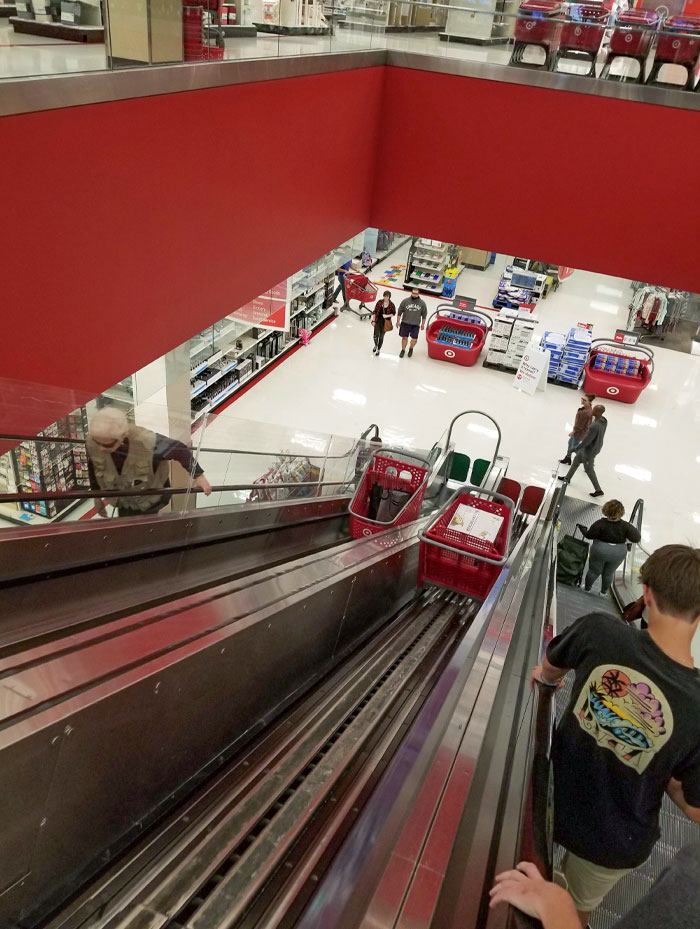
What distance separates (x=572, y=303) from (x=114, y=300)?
1824 cm

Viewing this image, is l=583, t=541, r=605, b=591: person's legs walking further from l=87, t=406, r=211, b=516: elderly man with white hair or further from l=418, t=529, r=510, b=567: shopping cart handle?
l=87, t=406, r=211, b=516: elderly man with white hair

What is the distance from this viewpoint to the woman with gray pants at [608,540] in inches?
288

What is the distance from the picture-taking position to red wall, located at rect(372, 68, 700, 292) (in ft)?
22.9

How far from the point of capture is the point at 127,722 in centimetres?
197

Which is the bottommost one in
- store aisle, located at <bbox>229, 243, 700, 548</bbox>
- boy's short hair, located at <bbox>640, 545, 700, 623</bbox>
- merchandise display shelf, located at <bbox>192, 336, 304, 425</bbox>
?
store aisle, located at <bbox>229, 243, 700, 548</bbox>

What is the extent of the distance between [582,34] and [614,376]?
334 inches

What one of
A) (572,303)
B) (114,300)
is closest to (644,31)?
(114,300)

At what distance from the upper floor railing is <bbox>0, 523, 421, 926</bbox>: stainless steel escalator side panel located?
3390 millimetres

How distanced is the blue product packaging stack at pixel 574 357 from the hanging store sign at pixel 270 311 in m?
6.46

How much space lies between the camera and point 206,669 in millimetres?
2340

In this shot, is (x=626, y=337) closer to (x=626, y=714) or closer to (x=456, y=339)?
(x=456, y=339)

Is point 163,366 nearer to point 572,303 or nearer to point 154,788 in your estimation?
point 154,788

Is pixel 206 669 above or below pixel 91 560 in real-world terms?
above

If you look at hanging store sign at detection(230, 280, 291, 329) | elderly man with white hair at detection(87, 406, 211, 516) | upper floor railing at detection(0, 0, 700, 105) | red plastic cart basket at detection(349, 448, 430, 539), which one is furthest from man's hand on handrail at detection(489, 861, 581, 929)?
hanging store sign at detection(230, 280, 291, 329)
